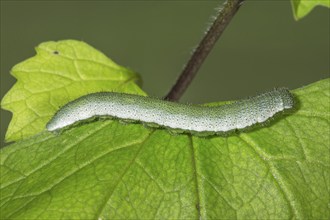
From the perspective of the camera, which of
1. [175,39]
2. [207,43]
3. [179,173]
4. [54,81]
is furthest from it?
[175,39]

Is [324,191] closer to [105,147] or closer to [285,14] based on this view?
[105,147]

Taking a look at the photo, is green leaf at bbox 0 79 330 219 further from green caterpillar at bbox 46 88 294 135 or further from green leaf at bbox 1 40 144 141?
green leaf at bbox 1 40 144 141

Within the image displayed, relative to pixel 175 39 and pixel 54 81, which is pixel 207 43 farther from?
pixel 175 39

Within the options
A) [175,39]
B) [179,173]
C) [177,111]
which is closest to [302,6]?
[177,111]

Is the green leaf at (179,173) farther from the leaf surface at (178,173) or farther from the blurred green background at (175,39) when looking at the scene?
the blurred green background at (175,39)

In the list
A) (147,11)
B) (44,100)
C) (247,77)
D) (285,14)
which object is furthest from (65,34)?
(44,100)
